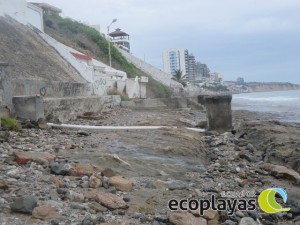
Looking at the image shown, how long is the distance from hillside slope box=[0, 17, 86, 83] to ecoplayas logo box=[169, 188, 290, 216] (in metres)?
8.95

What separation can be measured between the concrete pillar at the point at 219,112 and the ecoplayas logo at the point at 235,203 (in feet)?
20.5

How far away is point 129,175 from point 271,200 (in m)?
2.06

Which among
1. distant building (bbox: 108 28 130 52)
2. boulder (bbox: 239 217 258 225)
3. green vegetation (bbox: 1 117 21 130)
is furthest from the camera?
distant building (bbox: 108 28 130 52)

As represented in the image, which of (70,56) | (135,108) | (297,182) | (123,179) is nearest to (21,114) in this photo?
(123,179)

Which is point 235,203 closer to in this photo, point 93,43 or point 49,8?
point 93,43

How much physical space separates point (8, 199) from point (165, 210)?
1718mm

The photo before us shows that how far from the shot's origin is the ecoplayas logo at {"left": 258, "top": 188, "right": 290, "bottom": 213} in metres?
4.69

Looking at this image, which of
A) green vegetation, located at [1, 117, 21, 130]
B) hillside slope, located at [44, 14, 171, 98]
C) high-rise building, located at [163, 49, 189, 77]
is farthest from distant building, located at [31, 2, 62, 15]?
high-rise building, located at [163, 49, 189, 77]

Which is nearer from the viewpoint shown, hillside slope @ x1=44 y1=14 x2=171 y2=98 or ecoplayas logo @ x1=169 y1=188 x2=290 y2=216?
ecoplayas logo @ x1=169 y1=188 x2=290 y2=216

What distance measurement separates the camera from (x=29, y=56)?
15305 mm

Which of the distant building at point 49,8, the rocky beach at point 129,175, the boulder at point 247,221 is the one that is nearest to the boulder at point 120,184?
the rocky beach at point 129,175

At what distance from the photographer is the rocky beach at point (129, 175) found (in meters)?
3.85

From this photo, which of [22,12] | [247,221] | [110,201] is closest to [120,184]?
[110,201]

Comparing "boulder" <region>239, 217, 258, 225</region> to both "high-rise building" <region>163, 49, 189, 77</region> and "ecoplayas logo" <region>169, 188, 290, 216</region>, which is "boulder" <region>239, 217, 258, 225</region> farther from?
"high-rise building" <region>163, 49, 189, 77</region>
